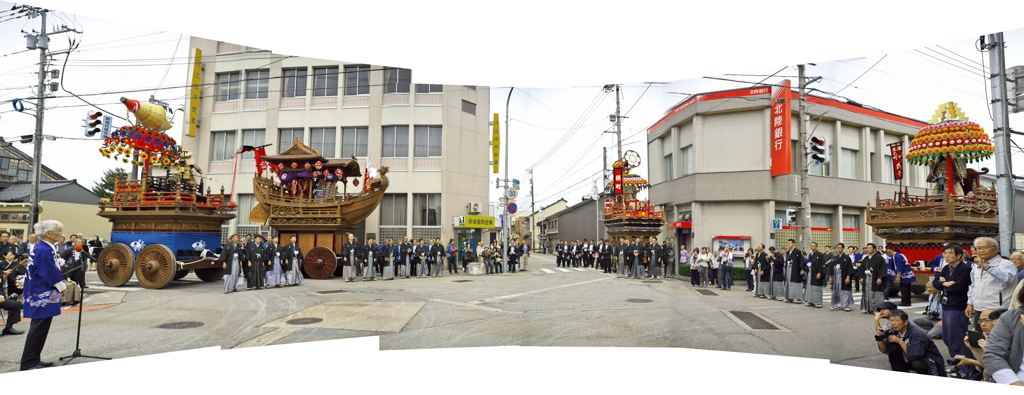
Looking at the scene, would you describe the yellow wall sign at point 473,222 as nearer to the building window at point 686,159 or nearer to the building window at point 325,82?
the building window at point 325,82

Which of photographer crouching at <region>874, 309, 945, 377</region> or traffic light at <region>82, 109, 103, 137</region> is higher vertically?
traffic light at <region>82, 109, 103, 137</region>

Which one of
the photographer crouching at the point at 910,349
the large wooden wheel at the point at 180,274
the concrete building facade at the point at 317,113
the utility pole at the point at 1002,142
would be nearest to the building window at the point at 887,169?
the utility pole at the point at 1002,142

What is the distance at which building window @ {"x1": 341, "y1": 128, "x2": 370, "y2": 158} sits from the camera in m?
8.57

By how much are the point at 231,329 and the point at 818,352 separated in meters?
5.92

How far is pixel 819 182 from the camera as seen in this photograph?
4992 mm

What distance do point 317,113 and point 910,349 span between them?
7610mm

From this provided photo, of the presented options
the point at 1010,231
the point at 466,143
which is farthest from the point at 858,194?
the point at 466,143

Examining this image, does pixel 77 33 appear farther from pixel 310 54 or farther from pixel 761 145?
pixel 761 145

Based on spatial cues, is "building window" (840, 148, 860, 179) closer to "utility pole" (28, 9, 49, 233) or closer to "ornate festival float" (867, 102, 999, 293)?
"ornate festival float" (867, 102, 999, 293)

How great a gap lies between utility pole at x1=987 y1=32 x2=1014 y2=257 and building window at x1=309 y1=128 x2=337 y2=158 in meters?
8.35

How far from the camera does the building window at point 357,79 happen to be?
6195mm

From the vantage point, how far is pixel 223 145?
6352mm

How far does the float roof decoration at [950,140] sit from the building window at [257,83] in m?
7.80

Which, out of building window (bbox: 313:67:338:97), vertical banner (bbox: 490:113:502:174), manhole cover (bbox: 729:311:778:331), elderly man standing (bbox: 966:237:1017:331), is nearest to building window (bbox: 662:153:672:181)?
manhole cover (bbox: 729:311:778:331)
